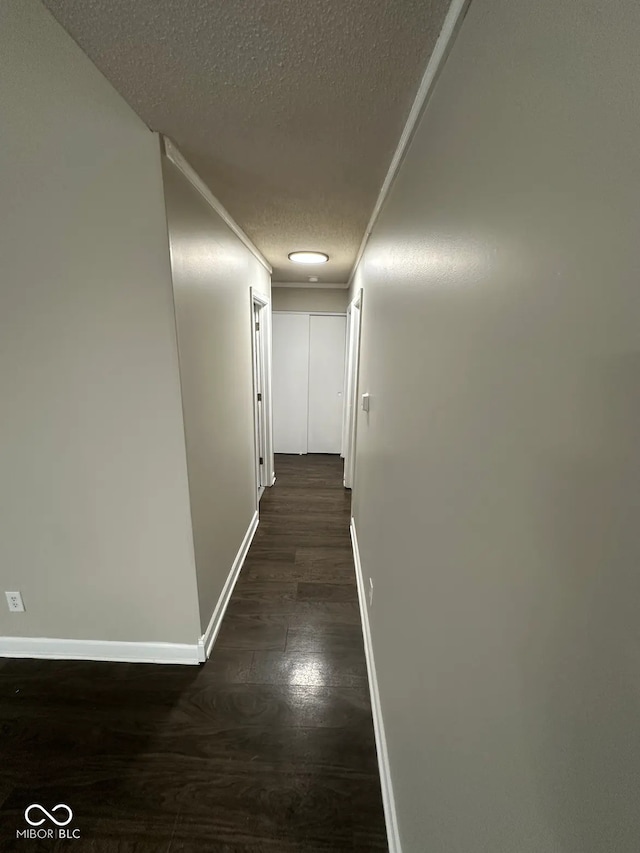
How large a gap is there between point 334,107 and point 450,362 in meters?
0.94

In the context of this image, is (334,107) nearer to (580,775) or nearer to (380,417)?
(380,417)

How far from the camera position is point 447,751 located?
658mm

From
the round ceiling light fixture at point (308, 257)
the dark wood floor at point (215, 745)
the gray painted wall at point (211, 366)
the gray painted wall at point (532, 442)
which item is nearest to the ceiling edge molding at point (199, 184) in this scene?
the gray painted wall at point (211, 366)

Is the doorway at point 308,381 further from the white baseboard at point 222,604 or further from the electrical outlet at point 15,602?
the electrical outlet at point 15,602

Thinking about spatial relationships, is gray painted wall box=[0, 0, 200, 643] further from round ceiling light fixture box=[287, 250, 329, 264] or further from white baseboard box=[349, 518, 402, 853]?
round ceiling light fixture box=[287, 250, 329, 264]

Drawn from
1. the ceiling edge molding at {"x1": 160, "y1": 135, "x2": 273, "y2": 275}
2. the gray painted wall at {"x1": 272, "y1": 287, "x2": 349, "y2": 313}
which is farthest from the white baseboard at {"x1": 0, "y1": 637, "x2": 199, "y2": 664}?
the gray painted wall at {"x1": 272, "y1": 287, "x2": 349, "y2": 313}

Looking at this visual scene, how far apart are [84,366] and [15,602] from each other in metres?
1.28

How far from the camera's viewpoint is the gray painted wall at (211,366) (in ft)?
4.43

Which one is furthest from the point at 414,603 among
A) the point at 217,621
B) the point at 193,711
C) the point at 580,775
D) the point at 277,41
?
the point at 277,41

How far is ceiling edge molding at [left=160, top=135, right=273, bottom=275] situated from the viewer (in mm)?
1194

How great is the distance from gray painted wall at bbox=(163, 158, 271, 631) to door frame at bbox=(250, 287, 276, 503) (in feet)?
1.69

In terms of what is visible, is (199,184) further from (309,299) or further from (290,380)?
(290,380)

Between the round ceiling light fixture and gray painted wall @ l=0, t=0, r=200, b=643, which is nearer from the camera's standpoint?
gray painted wall @ l=0, t=0, r=200, b=643

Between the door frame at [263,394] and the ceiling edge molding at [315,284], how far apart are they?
3.31ft
